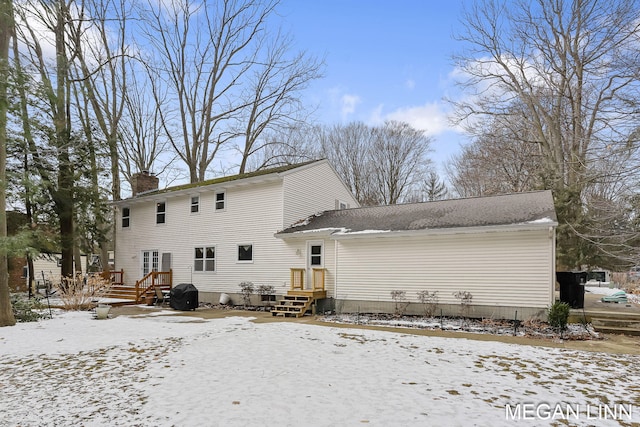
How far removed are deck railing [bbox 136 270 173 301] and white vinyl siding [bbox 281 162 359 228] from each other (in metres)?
6.97

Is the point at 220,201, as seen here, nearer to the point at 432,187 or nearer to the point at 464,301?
the point at 464,301

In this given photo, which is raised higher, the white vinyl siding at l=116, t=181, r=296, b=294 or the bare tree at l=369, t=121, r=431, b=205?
the bare tree at l=369, t=121, r=431, b=205

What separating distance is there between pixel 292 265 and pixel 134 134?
1936 cm

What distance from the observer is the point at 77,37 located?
73.8ft

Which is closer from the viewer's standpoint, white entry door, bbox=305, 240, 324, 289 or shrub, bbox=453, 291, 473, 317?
shrub, bbox=453, 291, 473, 317

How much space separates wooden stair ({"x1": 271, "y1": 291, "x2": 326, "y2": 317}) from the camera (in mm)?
13898

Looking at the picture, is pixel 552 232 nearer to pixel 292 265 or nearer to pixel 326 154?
pixel 292 265

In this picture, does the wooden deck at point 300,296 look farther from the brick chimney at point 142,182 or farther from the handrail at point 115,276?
the brick chimney at point 142,182

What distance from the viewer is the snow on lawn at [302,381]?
A: 4711 mm

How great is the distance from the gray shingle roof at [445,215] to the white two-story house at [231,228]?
3.42 feet

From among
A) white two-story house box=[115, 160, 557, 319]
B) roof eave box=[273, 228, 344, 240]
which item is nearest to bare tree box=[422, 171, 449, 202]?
white two-story house box=[115, 160, 557, 319]

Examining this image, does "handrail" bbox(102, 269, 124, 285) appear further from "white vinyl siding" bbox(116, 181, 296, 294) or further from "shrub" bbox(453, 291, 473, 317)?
"shrub" bbox(453, 291, 473, 317)

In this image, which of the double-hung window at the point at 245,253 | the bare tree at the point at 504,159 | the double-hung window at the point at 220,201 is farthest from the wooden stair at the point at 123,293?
the bare tree at the point at 504,159

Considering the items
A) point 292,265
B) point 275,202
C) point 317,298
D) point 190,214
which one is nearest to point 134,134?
point 190,214
